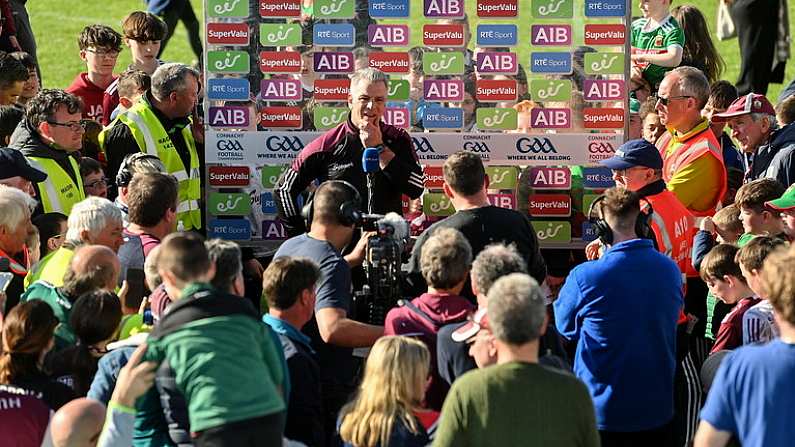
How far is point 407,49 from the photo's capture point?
9.12 metres

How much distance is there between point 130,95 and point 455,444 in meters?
5.56

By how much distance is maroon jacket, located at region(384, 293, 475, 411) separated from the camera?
5902 millimetres

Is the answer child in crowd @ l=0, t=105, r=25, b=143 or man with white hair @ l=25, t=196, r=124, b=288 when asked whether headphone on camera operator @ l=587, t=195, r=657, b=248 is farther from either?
child in crowd @ l=0, t=105, r=25, b=143

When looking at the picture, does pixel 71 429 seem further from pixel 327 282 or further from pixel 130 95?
pixel 130 95

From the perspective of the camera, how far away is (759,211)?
7621mm

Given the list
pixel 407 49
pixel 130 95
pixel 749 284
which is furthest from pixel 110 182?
pixel 749 284

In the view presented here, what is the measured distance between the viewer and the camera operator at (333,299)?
635 cm

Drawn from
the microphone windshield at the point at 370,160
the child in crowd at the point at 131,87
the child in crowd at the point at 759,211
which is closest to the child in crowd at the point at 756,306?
the child in crowd at the point at 759,211

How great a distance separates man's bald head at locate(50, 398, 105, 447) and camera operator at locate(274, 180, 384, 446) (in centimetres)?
143

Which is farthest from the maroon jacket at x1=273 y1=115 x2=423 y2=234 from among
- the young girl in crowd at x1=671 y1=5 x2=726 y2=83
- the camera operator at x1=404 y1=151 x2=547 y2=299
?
the young girl in crowd at x1=671 y1=5 x2=726 y2=83

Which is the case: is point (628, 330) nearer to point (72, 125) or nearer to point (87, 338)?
point (87, 338)

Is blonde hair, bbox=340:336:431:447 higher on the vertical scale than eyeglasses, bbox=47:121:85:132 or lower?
lower

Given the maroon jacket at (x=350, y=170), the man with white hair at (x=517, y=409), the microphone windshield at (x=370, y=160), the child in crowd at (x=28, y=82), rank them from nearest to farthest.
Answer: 1. the man with white hair at (x=517, y=409)
2. the microphone windshield at (x=370, y=160)
3. the maroon jacket at (x=350, y=170)
4. the child in crowd at (x=28, y=82)

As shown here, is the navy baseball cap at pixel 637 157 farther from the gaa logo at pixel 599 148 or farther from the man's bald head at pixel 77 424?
the man's bald head at pixel 77 424
